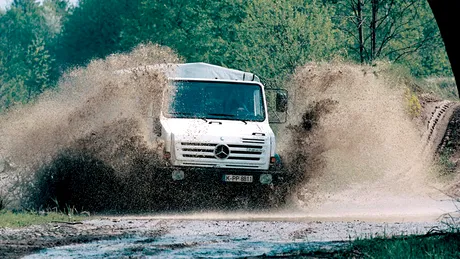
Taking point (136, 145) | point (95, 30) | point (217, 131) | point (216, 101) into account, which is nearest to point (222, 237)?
point (217, 131)

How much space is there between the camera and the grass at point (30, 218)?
1431cm

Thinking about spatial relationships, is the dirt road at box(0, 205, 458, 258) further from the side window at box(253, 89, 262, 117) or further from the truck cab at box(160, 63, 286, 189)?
the side window at box(253, 89, 262, 117)

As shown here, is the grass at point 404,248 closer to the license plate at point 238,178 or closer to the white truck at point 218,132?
the license plate at point 238,178

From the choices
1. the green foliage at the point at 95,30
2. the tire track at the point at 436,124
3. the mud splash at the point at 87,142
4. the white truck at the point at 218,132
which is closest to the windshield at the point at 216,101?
the white truck at the point at 218,132

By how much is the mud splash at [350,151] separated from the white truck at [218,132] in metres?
1.04

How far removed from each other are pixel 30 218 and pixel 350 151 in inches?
311

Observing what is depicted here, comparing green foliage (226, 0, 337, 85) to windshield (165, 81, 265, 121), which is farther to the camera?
green foliage (226, 0, 337, 85)

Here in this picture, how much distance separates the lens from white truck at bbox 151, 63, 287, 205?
16.8m

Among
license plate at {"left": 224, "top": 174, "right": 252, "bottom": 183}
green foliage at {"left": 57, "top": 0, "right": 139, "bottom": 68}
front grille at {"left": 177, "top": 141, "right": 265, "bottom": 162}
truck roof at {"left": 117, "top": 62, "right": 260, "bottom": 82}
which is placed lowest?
license plate at {"left": 224, "top": 174, "right": 252, "bottom": 183}

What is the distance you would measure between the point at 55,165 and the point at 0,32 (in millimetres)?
115317

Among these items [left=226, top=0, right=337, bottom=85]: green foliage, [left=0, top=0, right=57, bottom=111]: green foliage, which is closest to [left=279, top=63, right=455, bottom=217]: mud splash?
[left=226, top=0, right=337, bottom=85]: green foliage

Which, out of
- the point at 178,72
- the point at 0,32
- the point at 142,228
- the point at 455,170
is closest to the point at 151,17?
the point at 455,170

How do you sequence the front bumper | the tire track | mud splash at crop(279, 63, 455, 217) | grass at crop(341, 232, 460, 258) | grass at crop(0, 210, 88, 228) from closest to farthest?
grass at crop(341, 232, 460, 258) → grass at crop(0, 210, 88, 228) → the front bumper → mud splash at crop(279, 63, 455, 217) → the tire track

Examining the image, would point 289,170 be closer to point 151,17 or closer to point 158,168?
point 158,168
